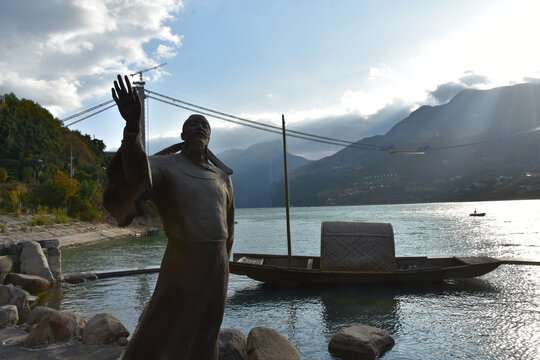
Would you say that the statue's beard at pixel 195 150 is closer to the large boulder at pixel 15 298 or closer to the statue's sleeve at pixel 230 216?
the statue's sleeve at pixel 230 216

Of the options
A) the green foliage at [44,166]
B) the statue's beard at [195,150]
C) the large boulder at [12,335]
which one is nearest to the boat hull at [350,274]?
the large boulder at [12,335]

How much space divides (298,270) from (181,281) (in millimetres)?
11370

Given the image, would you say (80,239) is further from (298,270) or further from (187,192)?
(187,192)

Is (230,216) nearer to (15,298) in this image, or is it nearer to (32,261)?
(15,298)

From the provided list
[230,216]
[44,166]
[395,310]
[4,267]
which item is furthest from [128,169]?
[44,166]

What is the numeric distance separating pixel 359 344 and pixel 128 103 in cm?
735

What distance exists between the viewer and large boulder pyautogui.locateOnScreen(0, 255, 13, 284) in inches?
492

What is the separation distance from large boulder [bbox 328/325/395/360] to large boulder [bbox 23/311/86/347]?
5305mm

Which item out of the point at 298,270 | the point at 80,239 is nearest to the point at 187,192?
the point at 298,270

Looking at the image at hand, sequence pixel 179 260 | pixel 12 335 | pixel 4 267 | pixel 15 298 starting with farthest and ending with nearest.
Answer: pixel 4 267 → pixel 15 298 → pixel 12 335 → pixel 179 260

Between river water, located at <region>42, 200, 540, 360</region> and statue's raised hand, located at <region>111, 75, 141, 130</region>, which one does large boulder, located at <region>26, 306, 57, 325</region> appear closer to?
river water, located at <region>42, 200, 540, 360</region>

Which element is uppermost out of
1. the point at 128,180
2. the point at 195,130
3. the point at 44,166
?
the point at 44,166

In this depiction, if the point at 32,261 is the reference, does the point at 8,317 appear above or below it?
below

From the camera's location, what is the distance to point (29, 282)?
13039mm
